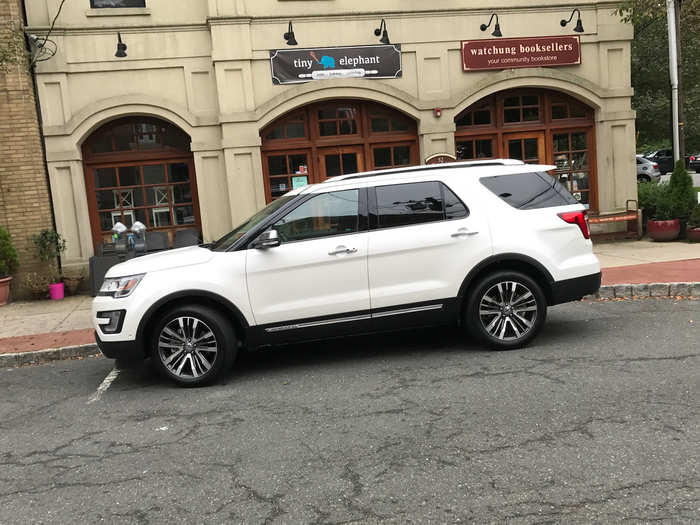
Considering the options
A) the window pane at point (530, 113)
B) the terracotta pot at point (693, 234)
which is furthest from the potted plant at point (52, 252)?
the terracotta pot at point (693, 234)

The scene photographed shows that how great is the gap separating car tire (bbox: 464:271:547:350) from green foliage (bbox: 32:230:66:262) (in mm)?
7948

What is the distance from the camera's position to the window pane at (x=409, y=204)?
6.32 meters

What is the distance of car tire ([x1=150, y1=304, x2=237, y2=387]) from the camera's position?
5879 millimetres

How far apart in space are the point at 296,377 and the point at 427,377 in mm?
1228

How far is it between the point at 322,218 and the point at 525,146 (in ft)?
27.7

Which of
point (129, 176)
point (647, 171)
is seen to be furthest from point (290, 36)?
point (647, 171)

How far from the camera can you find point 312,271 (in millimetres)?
6039

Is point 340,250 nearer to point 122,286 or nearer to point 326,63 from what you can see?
point 122,286

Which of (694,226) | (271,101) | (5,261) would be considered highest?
(271,101)

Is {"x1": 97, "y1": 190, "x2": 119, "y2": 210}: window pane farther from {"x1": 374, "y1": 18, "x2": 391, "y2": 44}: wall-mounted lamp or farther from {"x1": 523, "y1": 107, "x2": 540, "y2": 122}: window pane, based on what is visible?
{"x1": 523, "y1": 107, "x2": 540, "y2": 122}: window pane

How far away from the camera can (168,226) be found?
12.3 m

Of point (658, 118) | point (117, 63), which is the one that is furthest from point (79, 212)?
point (658, 118)

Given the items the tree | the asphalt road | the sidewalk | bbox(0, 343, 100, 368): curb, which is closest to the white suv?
the asphalt road

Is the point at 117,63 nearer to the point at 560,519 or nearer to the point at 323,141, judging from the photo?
the point at 323,141
